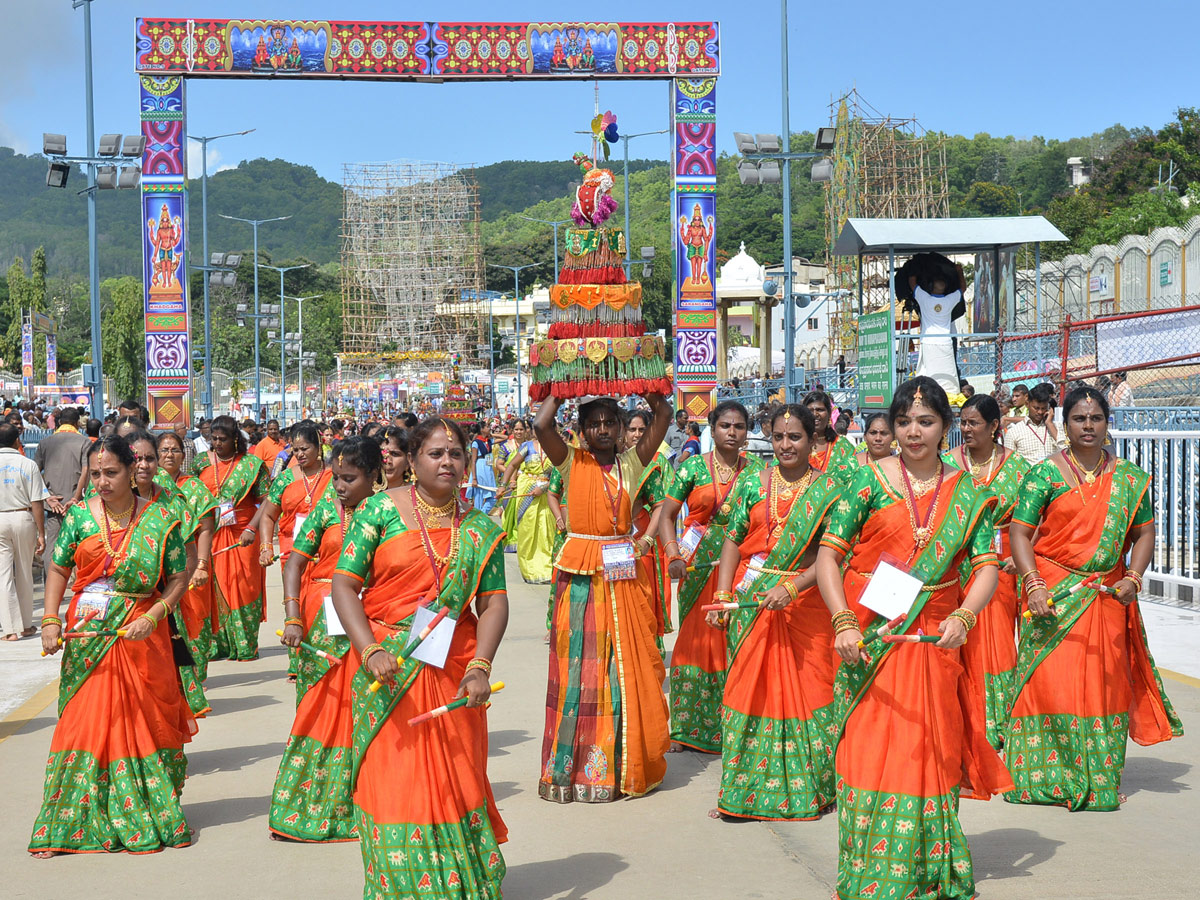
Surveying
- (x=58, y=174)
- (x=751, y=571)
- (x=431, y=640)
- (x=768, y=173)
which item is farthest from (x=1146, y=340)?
(x=58, y=174)

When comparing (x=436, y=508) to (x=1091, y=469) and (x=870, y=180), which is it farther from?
(x=870, y=180)

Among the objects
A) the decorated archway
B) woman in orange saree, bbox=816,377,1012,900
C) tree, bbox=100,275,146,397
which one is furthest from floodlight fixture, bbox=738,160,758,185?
tree, bbox=100,275,146,397

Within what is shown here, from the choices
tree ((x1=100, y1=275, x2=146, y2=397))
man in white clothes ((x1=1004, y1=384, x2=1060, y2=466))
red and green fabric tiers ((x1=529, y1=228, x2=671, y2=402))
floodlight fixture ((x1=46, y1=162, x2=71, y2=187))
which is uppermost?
floodlight fixture ((x1=46, y1=162, x2=71, y2=187))

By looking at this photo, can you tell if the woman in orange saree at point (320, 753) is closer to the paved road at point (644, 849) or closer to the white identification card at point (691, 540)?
the paved road at point (644, 849)

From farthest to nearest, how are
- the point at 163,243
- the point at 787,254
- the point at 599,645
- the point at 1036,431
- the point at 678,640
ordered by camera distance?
the point at 163,243 → the point at 787,254 → the point at 1036,431 → the point at 678,640 → the point at 599,645

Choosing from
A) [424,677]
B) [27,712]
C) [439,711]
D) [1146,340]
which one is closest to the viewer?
[439,711]

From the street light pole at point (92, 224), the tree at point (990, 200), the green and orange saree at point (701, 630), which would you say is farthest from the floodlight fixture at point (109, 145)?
the tree at point (990, 200)

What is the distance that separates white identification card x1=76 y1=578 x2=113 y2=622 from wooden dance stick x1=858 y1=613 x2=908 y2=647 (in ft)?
10.3

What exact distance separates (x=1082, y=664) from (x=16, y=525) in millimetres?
8873

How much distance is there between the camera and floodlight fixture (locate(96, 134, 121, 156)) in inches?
863

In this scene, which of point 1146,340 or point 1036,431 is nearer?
point 1036,431

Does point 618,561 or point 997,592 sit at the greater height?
point 618,561

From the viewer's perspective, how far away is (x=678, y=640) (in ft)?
25.8

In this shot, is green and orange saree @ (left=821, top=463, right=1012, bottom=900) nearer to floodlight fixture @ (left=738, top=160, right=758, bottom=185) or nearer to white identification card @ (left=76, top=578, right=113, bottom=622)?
white identification card @ (left=76, top=578, right=113, bottom=622)
